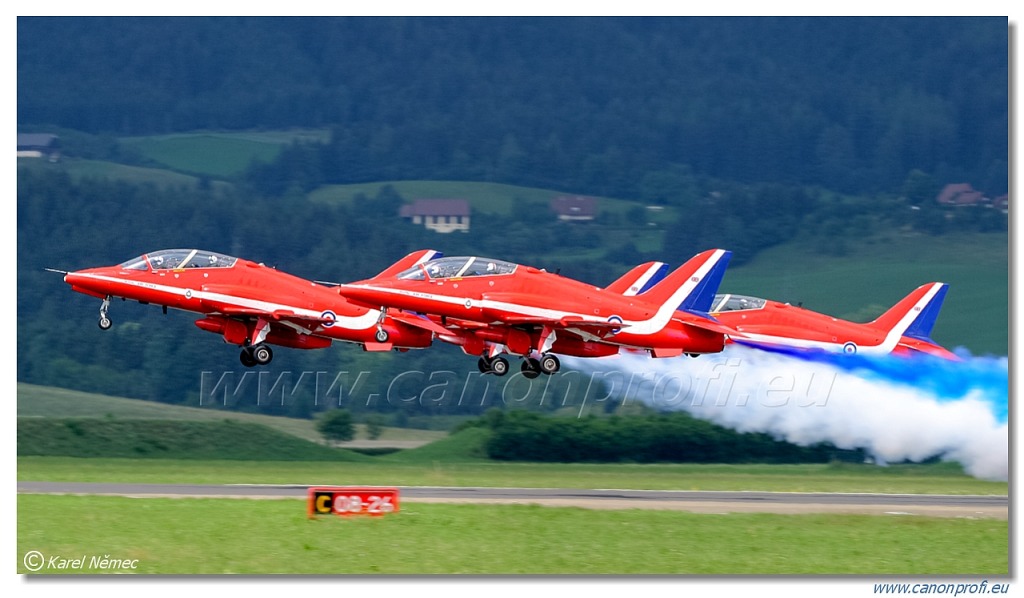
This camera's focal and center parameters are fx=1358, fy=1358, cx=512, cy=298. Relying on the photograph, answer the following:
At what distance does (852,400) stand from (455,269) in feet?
57.8

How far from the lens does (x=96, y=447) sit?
53344 millimetres

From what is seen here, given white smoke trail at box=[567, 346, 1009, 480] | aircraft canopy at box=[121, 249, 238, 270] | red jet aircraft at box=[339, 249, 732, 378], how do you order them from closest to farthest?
red jet aircraft at box=[339, 249, 732, 378], aircraft canopy at box=[121, 249, 238, 270], white smoke trail at box=[567, 346, 1009, 480]

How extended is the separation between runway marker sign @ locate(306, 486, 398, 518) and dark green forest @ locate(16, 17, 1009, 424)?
3357 cm

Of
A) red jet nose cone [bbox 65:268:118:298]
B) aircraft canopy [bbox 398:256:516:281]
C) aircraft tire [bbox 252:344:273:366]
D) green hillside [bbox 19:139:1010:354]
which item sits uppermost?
green hillside [bbox 19:139:1010:354]

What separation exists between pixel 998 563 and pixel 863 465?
2162cm

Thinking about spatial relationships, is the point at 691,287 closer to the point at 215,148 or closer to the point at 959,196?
the point at 959,196

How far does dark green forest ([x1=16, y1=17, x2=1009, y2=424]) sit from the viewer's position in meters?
77.4

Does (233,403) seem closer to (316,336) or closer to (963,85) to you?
(316,336)

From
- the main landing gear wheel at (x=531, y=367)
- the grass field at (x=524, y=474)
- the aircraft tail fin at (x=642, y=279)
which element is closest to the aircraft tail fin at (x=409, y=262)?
the main landing gear wheel at (x=531, y=367)

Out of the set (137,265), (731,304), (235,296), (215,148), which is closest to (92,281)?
(137,265)

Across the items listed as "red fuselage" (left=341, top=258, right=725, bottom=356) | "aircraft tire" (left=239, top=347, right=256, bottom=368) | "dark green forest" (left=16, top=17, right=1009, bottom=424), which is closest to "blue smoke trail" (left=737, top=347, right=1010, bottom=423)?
"red fuselage" (left=341, top=258, right=725, bottom=356)

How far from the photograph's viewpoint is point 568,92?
376ft

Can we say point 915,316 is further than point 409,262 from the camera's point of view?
Yes

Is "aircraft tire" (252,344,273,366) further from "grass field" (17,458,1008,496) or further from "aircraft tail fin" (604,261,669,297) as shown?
"aircraft tail fin" (604,261,669,297)
